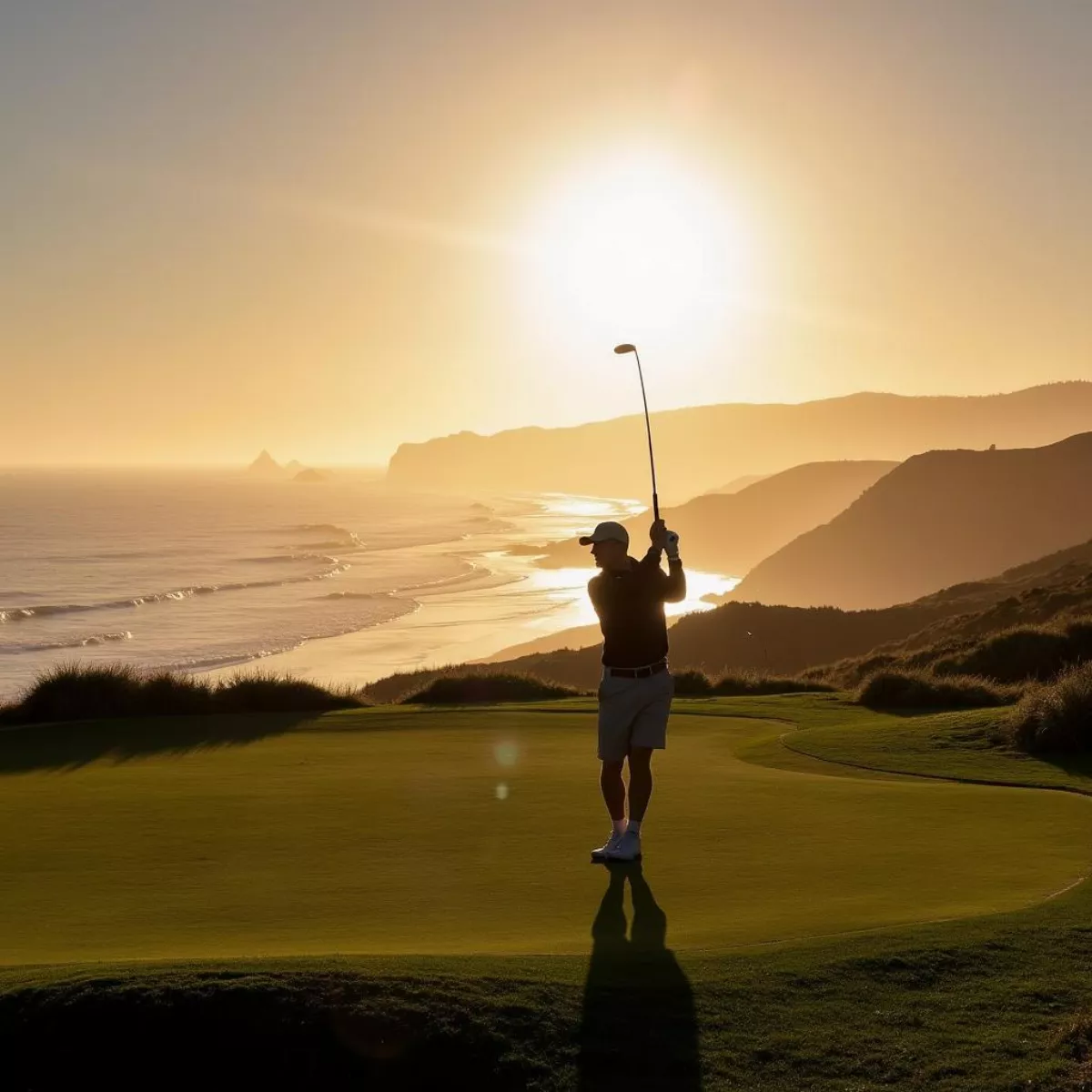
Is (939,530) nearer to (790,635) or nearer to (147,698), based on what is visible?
(790,635)

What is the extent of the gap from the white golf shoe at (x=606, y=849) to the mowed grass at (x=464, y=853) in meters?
0.13

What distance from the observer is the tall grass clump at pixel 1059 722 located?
960 cm

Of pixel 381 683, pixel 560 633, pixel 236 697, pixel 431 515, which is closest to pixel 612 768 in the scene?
pixel 236 697

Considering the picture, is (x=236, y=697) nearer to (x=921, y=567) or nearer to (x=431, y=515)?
(x=921, y=567)

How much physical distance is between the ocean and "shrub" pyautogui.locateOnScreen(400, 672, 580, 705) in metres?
25.3

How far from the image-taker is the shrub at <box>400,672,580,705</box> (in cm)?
1527

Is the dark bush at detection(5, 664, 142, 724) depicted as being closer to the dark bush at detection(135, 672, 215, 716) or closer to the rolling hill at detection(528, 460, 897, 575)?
the dark bush at detection(135, 672, 215, 716)

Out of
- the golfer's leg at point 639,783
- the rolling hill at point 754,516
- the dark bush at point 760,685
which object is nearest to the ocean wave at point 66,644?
the dark bush at point 760,685

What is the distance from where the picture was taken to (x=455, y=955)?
476cm

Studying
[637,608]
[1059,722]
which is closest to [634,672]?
[637,608]

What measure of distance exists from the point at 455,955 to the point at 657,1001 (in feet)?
2.97

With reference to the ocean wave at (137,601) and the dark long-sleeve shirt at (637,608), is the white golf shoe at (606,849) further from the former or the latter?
the ocean wave at (137,601)

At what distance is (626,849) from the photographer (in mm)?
6293

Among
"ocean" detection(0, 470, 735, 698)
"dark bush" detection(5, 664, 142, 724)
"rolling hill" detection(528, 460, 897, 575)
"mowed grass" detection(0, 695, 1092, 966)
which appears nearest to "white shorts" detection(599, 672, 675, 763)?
"mowed grass" detection(0, 695, 1092, 966)
